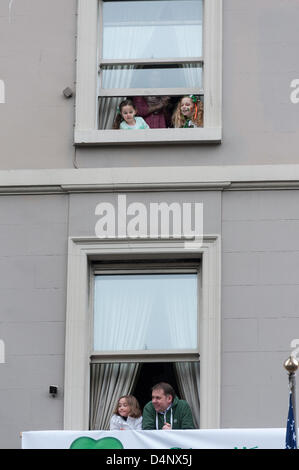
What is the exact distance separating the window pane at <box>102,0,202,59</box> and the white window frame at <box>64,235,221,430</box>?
8.44 feet

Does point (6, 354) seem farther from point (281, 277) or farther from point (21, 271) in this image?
point (281, 277)

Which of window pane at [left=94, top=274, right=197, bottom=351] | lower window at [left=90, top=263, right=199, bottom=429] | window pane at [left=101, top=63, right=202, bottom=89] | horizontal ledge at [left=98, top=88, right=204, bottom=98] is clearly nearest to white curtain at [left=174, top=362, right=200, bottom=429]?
lower window at [left=90, top=263, right=199, bottom=429]

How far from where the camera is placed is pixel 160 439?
66.0 ft

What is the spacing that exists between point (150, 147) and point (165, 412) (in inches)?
128

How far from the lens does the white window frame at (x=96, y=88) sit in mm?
22422

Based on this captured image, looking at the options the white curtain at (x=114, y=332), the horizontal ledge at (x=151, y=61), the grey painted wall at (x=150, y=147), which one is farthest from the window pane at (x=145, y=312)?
the horizontal ledge at (x=151, y=61)

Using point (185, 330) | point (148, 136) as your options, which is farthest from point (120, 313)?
point (148, 136)

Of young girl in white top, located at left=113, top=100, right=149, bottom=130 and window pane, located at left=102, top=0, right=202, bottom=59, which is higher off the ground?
window pane, located at left=102, top=0, right=202, bottom=59

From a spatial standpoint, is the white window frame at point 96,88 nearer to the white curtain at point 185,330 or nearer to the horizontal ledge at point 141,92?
the horizontal ledge at point 141,92

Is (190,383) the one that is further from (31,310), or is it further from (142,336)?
(31,310)

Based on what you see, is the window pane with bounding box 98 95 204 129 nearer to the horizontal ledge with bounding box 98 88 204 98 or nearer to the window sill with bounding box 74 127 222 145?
the horizontal ledge with bounding box 98 88 204 98

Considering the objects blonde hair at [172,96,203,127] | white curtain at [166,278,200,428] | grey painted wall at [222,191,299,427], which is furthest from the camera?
blonde hair at [172,96,203,127]

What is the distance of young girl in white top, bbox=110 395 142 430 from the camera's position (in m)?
21.4

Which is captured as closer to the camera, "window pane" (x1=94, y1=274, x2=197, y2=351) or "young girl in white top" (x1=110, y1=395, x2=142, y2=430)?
"young girl in white top" (x1=110, y1=395, x2=142, y2=430)
